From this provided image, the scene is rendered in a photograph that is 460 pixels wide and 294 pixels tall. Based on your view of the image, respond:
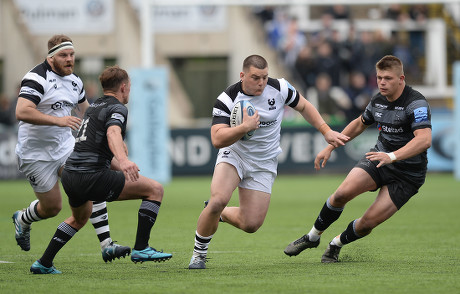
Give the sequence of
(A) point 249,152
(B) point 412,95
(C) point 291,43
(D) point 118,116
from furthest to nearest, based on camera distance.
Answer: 1. (C) point 291,43
2. (A) point 249,152
3. (B) point 412,95
4. (D) point 118,116

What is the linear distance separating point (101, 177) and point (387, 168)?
2.82m

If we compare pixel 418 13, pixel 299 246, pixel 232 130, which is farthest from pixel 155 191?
pixel 418 13

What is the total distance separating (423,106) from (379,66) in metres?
0.58

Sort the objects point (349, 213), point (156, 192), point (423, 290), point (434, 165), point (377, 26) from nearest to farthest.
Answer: point (423, 290) → point (156, 192) → point (349, 213) → point (434, 165) → point (377, 26)

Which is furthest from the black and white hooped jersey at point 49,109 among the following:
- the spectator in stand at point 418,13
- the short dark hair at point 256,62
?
the spectator in stand at point 418,13

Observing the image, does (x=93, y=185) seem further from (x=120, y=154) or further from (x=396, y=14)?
(x=396, y=14)

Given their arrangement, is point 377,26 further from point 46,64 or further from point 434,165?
point 46,64

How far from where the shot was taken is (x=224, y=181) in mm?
8180

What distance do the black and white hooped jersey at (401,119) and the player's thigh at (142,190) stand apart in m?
2.31

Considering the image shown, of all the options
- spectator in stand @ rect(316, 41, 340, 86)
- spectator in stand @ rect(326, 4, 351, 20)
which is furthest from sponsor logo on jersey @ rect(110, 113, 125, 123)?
spectator in stand @ rect(326, 4, 351, 20)

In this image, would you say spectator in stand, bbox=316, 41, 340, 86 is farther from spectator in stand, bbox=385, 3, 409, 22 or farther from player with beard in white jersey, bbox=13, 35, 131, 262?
player with beard in white jersey, bbox=13, 35, 131, 262

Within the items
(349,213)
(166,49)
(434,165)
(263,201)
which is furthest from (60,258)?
(166,49)

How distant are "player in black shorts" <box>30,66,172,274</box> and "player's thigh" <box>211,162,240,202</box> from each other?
0.59m

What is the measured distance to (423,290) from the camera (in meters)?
6.65
